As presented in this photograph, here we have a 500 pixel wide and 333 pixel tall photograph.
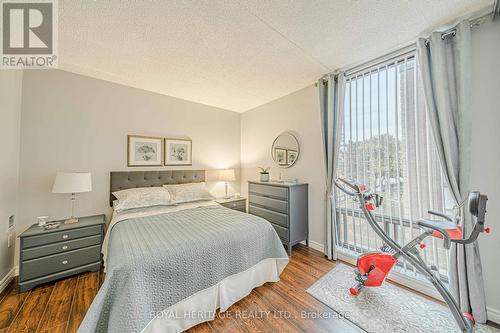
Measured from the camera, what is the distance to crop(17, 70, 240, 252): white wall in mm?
2307

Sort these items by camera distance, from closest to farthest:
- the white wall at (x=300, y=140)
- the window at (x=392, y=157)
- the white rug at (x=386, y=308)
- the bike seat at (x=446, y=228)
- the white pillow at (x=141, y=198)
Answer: the bike seat at (x=446, y=228) < the white rug at (x=386, y=308) < the window at (x=392, y=157) < the white pillow at (x=141, y=198) < the white wall at (x=300, y=140)

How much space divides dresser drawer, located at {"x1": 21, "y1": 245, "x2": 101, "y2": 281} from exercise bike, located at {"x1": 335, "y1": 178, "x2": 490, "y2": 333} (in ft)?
10.2

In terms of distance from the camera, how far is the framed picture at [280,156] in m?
3.42

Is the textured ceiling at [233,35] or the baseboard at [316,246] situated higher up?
the textured ceiling at [233,35]

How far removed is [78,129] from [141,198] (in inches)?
51.9

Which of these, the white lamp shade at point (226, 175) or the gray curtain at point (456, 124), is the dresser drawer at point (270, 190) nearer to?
the white lamp shade at point (226, 175)

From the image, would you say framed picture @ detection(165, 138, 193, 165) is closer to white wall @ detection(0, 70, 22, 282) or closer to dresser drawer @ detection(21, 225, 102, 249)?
dresser drawer @ detection(21, 225, 102, 249)

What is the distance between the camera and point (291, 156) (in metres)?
3.29

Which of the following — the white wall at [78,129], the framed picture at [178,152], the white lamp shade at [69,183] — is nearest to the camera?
the white lamp shade at [69,183]

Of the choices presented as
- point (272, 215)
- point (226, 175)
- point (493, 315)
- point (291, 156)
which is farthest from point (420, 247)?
point (226, 175)

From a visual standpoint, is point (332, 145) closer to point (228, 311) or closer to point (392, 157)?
point (392, 157)

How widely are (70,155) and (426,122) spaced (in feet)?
14.6

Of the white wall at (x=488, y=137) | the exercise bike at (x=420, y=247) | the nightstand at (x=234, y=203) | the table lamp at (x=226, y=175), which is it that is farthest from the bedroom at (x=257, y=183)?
the table lamp at (x=226, y=175)

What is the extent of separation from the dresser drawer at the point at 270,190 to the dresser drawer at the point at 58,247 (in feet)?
7.71
